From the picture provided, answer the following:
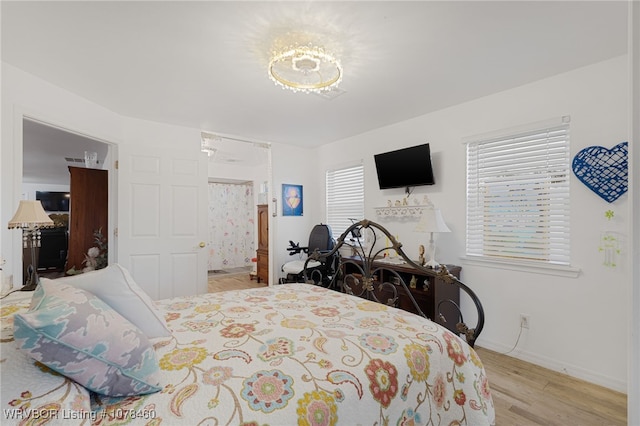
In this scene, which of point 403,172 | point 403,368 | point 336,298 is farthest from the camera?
point 403,172

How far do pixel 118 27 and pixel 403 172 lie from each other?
2.88 meters

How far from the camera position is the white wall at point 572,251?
2.20 meters

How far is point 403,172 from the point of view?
348 centimetres

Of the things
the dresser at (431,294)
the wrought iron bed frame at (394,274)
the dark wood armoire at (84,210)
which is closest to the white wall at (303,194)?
the wrought iron bed frame at (394,274)

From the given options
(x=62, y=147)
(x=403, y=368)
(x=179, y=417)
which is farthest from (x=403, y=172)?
(x=62, y=147)

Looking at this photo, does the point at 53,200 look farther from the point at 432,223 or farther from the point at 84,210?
the point at 432,223

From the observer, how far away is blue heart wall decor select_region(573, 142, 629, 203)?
214cm

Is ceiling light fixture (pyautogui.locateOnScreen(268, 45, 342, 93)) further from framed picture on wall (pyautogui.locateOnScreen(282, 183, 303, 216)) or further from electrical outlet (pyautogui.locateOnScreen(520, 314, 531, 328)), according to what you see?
electrical outlet (pyautogui.locateOnScreen(520, 314, 531, 328))

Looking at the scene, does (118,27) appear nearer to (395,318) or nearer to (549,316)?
(395,318)

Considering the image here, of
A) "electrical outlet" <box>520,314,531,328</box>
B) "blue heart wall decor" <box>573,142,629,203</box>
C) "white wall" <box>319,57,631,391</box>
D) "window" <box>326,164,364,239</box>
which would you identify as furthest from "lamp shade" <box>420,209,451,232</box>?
"window" <box>326,164,364,239</box>

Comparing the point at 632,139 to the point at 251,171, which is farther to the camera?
the point at 251,171

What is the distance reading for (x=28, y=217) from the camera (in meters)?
2.01

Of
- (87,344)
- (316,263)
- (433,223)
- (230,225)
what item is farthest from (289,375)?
(230,225)

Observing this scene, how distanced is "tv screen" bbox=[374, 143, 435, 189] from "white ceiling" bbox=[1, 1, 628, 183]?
0.55m
